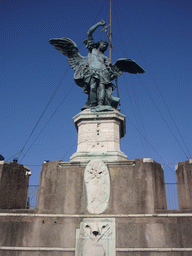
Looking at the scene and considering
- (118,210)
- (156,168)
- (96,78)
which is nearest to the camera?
(118,210)

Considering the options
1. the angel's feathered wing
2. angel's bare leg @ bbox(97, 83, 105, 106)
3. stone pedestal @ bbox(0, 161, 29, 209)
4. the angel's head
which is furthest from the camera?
the angel's head

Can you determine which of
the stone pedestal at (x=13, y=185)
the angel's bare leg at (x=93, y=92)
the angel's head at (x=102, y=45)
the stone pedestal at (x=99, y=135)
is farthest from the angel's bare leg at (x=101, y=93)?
the stone pedestal at (x=13, y=185)

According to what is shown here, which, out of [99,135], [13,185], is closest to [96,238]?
[13,185]

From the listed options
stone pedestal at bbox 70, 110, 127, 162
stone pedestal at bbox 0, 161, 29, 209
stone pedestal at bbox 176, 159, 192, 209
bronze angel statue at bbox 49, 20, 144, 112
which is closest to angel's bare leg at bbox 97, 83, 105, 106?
bronze angel statue at bbox 49, 20, 144, 112

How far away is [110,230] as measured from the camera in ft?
30.3

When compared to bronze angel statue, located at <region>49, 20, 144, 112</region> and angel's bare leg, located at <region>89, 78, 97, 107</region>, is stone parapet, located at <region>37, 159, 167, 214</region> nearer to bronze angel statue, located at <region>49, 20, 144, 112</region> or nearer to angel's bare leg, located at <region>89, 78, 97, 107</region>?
bronze angel statue, located at <region>49, 20, 144, 112</region>

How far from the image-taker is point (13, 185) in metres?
10.8

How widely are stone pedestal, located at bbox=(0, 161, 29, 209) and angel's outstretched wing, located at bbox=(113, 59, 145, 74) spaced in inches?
256

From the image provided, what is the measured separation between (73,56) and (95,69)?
58.8 inches

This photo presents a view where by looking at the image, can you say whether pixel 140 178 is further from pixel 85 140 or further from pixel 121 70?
pixel 121 70

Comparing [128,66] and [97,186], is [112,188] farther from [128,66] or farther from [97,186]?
[128,66]

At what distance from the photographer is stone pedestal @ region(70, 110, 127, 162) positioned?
11.0 m

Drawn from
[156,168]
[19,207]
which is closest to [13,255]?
[19,207]

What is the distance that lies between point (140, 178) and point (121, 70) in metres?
5.95
